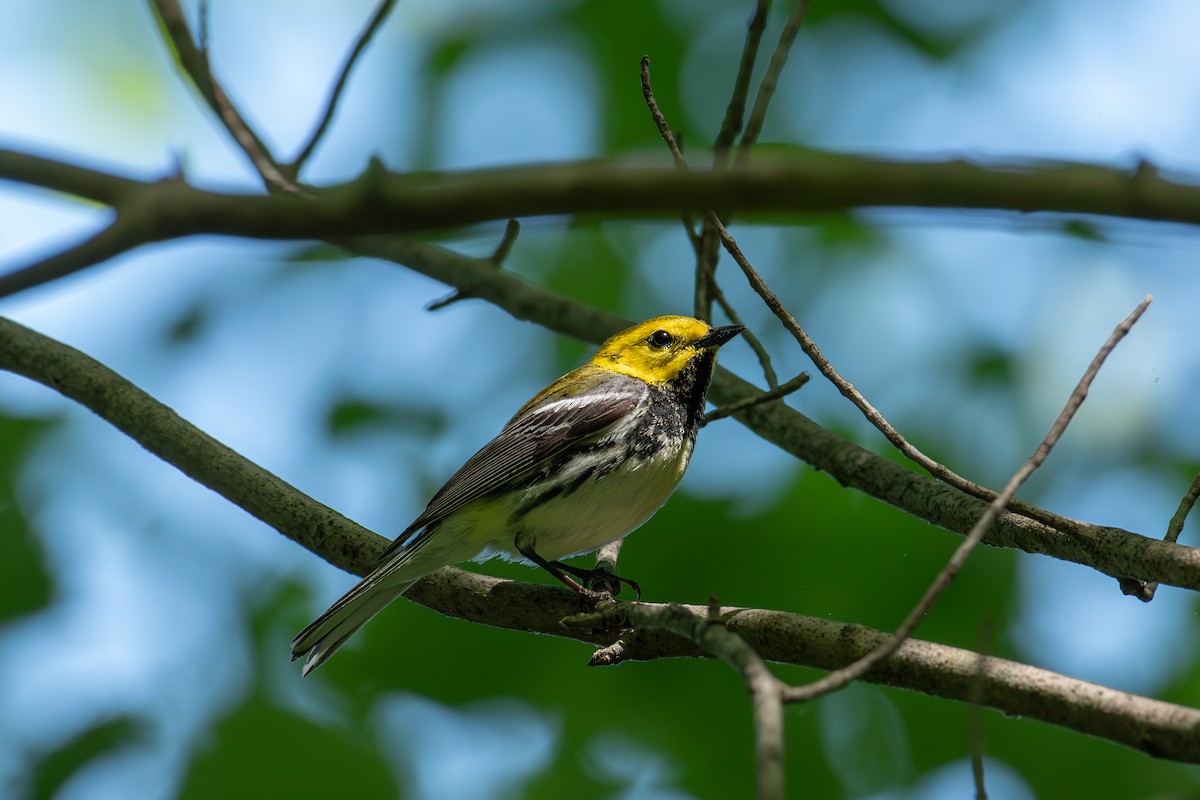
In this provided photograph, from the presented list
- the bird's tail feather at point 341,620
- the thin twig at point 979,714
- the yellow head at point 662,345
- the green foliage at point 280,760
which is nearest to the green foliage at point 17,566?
the green foliage at point 280,760

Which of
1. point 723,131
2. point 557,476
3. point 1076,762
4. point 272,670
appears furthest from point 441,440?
point 1076,762

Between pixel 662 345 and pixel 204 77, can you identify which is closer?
pixel 204 77

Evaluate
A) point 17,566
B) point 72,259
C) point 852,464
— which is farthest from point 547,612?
point 17,566

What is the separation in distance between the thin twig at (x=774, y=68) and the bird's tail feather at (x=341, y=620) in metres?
2.43

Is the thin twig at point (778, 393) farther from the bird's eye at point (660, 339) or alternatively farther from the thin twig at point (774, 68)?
the bird's eye at point (660, 339)

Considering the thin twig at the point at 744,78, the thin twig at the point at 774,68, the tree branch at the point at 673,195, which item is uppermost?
the thin twig at the point at 744,78

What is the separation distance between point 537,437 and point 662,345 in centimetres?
100

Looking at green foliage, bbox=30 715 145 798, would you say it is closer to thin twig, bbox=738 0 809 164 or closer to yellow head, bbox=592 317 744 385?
yellow head, bbox=592 317 744 385

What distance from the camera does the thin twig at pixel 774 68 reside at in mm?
4066

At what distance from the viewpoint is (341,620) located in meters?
5.12

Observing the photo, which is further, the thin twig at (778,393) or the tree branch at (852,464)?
the thin twig at (778,393)

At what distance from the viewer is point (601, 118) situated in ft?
26.6

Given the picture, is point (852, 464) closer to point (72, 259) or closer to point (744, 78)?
point (744, 78)

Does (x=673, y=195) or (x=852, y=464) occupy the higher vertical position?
(x=852, y=464)
